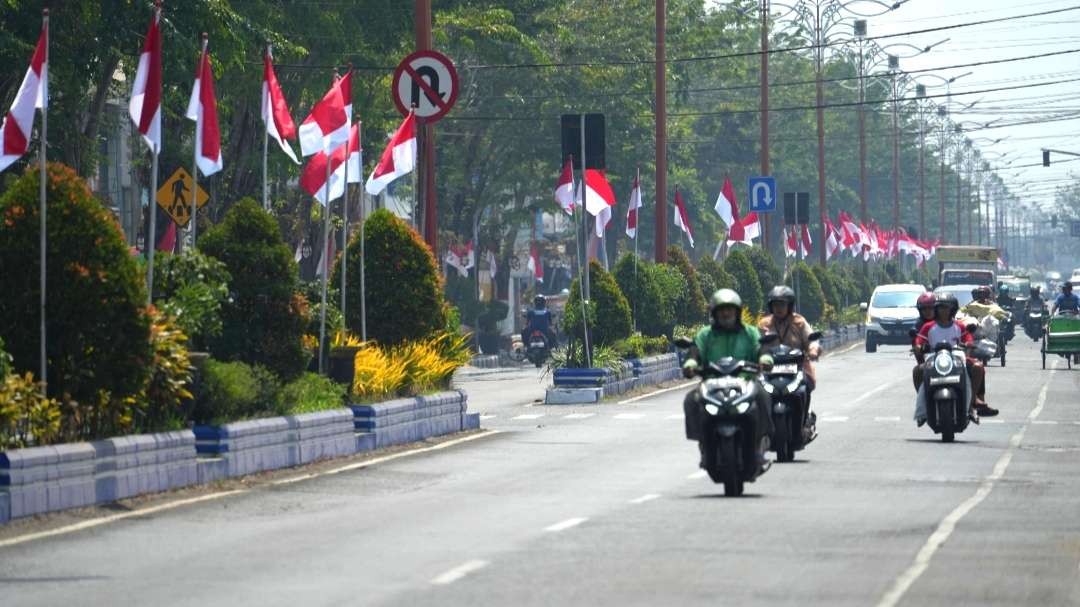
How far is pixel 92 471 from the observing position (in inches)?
681

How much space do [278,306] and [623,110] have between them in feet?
154

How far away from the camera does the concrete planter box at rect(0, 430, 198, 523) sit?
16.1 metres

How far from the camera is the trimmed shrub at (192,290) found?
20984 mm

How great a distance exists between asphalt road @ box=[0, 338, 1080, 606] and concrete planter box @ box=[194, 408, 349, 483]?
2.45 ft

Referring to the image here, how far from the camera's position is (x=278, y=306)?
22578 millimetres

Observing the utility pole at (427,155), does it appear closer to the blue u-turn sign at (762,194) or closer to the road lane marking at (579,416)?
the road lane marking at (579,416)

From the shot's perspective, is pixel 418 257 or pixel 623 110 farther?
pixel 623 110

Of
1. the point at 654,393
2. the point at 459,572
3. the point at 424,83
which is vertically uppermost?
the point at 424,83

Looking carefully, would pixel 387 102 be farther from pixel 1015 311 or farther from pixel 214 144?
pixel 1015 311

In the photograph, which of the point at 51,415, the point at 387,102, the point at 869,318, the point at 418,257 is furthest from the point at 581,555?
the point at 869,318

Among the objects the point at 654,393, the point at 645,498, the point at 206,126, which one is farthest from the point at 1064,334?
the point at 645,498

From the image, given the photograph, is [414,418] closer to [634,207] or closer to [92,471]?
[92,471]

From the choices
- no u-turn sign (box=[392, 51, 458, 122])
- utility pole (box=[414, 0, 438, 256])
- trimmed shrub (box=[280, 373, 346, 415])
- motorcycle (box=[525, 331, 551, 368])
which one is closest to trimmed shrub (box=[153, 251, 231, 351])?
trimmed shrub (box=[280, 373, 346, 415])

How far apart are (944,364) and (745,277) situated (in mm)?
35839
